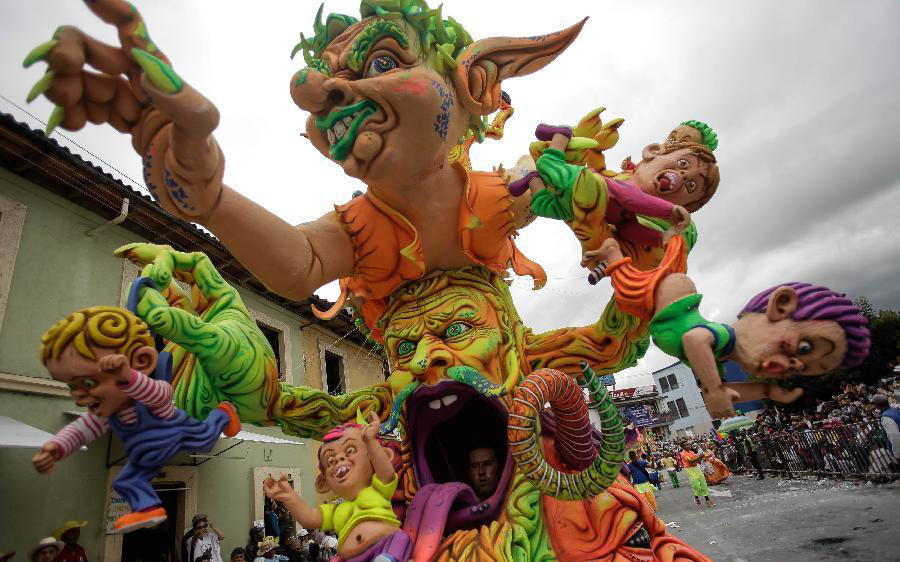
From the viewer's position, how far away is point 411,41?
78.1 inches

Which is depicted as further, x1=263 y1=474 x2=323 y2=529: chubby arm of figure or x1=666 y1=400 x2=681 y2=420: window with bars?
x1=666 y1=400 x2=681 y2=420: window with bars

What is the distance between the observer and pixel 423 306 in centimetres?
226

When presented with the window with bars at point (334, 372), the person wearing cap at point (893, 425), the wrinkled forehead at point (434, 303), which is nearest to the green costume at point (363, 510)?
the wrinkled forehead at point (434, 303)

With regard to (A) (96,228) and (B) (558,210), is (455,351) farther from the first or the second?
(A) (96,228)

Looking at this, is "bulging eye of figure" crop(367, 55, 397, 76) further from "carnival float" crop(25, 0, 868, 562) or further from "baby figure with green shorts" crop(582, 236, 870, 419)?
"baby figure with green shorts" crop(582, 236, 870, 419)

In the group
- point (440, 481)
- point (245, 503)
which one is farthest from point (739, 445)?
point (440, 481)

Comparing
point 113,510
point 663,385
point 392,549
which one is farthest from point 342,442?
point 663,385

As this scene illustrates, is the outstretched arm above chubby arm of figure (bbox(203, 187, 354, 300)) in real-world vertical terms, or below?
below

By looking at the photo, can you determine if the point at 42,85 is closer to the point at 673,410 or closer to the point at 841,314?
the point at 841,314

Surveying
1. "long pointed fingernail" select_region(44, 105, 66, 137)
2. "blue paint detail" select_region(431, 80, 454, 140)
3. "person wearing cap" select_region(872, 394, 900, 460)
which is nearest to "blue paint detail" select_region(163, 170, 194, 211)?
"long pointed fingernail" select_region(44, 105, 66, 137)

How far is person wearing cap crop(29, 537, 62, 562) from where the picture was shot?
511 cm

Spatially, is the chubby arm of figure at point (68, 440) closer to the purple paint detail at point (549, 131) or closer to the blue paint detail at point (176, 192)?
the blue paint detail at point (176, 192)

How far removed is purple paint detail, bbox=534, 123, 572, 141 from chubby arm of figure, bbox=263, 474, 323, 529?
1599 mm

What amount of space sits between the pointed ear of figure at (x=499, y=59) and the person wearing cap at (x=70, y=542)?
6091mm
